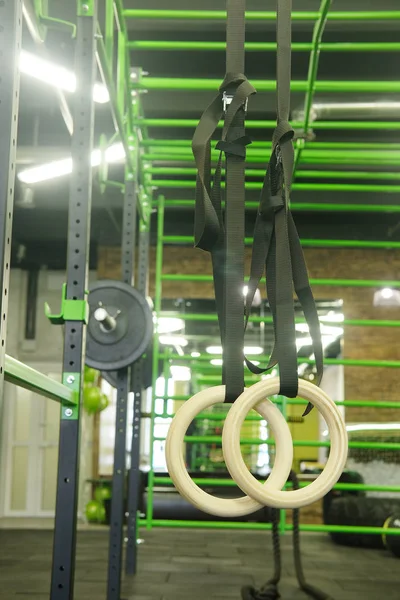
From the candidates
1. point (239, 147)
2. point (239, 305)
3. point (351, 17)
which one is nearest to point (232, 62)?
point (239, 147)

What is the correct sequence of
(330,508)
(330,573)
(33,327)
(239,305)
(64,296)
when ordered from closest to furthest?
(239,305), (64,296), (330,573), (330,508), (33,327)

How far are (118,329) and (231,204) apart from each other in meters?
2.82

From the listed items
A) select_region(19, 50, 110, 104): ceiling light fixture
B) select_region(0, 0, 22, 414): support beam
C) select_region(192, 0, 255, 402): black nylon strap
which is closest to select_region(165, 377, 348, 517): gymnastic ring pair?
select_region(192, 0, 255, 402): black nylon strap

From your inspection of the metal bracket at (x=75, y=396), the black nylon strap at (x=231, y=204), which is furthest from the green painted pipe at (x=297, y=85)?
the black nylon strap at (x=231, y=204)

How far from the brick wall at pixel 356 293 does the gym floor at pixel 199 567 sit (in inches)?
78.6

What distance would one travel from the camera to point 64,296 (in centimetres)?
224

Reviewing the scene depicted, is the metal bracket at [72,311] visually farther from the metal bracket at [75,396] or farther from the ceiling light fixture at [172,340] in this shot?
the ceiling light fixture at [172,340]

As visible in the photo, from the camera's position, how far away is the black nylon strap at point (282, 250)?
1.14m

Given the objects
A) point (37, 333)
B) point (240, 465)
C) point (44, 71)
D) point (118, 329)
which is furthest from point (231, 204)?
point (37, 333)

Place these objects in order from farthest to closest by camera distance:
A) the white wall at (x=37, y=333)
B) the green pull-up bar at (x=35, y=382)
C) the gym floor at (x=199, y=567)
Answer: the white wall at (x=37, y=333), the gym floor at (x=199, y=567), the green pull-up bar at (x=35, y=382)

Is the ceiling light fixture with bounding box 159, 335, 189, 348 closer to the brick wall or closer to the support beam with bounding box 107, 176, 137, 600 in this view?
the brick wall

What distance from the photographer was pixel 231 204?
1.17 m

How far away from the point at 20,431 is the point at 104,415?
1172mm

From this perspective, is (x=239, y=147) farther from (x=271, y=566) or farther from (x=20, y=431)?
(x=20, y=431)
